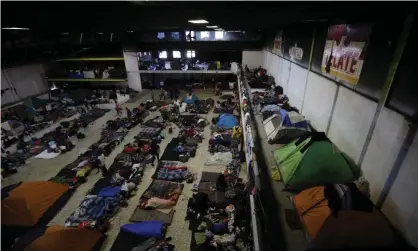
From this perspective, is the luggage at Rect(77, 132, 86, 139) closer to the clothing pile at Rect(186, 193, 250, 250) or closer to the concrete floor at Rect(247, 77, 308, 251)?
the clothing pile at Rect(186, 193, 250, 250)

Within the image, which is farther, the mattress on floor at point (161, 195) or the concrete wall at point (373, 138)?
the mattress on floor at point (161, 195)

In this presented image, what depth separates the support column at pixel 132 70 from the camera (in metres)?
18.4

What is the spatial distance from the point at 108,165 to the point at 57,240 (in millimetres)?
4407

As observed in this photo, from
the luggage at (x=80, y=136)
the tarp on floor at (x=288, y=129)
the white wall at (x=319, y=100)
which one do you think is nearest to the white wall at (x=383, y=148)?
the white wall at (x=319, y=100)

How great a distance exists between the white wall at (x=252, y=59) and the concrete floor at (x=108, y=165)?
25.4ft

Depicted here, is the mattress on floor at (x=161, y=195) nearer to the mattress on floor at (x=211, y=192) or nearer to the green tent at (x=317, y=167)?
the mattress on floor at (x=211, y=192)

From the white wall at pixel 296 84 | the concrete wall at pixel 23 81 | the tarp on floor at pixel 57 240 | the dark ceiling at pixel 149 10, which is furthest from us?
the concrete wall at pixel 23 81

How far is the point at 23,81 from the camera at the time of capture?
1605 cm

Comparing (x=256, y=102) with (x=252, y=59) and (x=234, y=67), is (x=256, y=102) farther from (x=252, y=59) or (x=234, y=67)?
(x=252, y=59)

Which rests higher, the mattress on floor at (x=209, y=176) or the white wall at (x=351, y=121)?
the white wall at (x=351, y=121)

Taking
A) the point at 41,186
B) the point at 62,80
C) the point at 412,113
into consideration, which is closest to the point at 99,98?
the point at 62,80

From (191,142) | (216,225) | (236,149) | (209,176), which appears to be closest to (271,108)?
(236,149)

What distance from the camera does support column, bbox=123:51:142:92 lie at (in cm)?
1836

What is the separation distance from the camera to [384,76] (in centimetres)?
388
